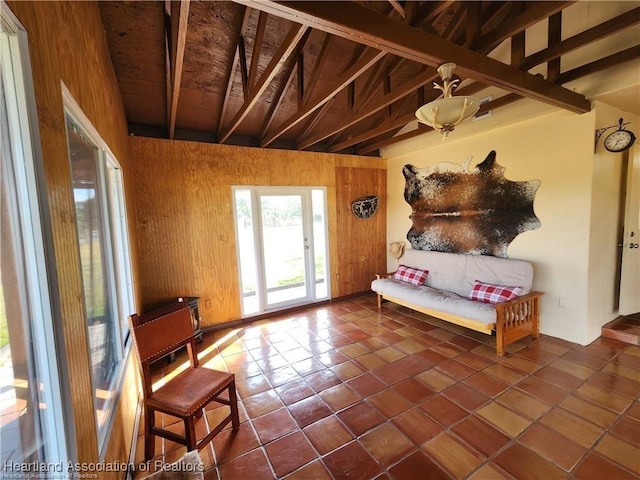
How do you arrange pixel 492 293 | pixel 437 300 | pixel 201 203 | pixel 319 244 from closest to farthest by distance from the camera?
pixel 492 293 → pixel 437 300 → pixel 201 203 → pixel 319 244

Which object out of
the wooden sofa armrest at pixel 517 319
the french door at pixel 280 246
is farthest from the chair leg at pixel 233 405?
the wooden sofa armrest at pixel 517 319

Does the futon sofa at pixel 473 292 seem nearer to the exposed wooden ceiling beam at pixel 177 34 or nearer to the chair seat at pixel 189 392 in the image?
the chair seat at pixel 189 392

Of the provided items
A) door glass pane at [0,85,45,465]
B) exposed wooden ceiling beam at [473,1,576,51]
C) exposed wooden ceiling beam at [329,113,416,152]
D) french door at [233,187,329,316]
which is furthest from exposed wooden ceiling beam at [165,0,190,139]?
exposed wooden ceiling beam at [329,113,416,152]

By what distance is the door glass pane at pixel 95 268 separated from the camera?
1.26 metres

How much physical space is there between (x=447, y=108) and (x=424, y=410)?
2.09 m

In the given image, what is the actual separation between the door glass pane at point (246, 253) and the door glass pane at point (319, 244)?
3.30 ft

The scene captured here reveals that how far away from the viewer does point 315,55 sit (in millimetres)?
2748

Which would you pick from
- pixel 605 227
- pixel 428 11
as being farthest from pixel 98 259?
pixel 605 227

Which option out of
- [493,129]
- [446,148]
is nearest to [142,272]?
[446,148]

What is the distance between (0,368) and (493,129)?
4281 millimetres

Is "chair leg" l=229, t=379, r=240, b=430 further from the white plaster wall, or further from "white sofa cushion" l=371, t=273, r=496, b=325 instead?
the white plaster wall

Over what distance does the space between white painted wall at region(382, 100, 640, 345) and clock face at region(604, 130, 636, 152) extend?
7 centimetres

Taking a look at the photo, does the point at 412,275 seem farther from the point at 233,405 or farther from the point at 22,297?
the point at 22,297

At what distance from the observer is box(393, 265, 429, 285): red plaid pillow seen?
393 cm
